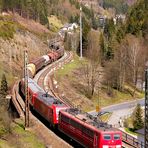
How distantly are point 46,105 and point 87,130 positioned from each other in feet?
37.8

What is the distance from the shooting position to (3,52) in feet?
321

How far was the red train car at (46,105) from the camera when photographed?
1809 inches

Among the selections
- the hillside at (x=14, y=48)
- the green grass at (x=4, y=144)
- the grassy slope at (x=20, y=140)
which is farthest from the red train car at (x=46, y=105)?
the hillside at (x=14, y=48)

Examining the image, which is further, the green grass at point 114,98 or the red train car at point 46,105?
the green grass at point 114,98

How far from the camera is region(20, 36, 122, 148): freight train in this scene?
117 ft

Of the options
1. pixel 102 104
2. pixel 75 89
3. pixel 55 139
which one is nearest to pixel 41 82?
pixel 75 89

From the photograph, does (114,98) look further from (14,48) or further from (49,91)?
(14,48)

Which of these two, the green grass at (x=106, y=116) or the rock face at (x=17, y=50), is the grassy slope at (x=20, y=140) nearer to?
the green grass at (x=106, y=116)

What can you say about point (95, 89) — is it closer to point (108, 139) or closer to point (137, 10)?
point (108, 139)

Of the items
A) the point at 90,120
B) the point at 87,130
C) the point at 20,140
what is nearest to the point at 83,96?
the point at 20,140

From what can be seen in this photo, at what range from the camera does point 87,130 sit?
37.8m

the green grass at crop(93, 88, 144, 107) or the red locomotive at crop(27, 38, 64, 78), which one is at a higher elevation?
the red locomotive at crop(27, 38, 64, 78)

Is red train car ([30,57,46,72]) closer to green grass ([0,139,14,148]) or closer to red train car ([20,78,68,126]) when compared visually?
red train car ([20,78,68,126])

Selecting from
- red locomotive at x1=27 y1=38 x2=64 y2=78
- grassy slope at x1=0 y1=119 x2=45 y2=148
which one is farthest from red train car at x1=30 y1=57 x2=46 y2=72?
grassy slope at x1=0 y1=119 x2=45 y2=148
